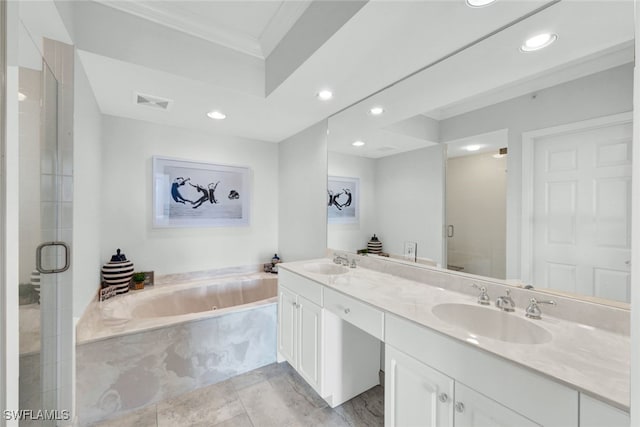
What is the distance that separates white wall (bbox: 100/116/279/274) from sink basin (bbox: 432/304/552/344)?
2415 millimetres

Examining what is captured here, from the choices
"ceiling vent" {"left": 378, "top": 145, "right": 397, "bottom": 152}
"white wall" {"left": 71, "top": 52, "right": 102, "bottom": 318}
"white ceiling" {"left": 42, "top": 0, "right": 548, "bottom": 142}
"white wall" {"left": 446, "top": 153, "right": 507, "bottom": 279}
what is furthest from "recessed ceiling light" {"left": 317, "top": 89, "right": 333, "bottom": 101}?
"white wall" {"left": 71, "top": 52, "right": 102, "bottom": 318}

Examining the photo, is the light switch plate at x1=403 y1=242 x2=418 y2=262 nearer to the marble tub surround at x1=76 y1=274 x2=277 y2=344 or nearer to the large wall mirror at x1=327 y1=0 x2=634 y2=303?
the large wall mirror at x1=327 y1=0 x2=634 y2=303

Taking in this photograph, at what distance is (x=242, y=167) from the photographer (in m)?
3.17

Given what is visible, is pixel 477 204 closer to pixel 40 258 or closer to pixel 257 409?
pixel 257 409

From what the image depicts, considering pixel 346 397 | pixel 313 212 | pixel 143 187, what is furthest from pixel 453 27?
pixel 143 187

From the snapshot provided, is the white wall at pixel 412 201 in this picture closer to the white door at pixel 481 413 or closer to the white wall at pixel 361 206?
the white wall at pixel 361 206

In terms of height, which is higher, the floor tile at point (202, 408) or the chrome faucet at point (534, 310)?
the chrome faucet at point (534, 310)

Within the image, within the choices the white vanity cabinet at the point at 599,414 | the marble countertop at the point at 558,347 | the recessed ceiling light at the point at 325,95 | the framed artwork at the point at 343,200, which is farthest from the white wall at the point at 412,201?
the white vanity cabinet at the point at 599,414

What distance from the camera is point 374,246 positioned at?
84.6 inches

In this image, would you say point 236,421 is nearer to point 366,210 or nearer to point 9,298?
point 9,298

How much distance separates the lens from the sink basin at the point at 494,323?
43.8 inches

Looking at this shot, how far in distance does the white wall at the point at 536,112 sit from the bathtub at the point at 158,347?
1888mm

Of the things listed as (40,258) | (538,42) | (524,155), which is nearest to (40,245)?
(40,258)

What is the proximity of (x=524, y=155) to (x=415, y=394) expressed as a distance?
1.23 metres
